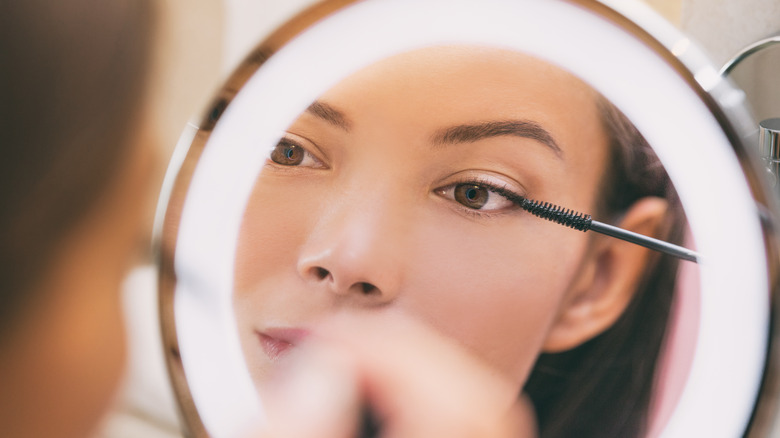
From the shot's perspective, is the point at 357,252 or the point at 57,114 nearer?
the point at 357,252

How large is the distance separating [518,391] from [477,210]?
4.6 inches

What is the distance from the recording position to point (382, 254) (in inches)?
15.5

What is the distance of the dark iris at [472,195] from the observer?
387mm

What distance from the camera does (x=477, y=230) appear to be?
0.39m

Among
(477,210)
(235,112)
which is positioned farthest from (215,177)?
(477,210)

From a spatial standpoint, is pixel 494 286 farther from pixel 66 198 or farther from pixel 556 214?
pixel 66 198

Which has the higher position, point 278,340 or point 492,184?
point 492,184

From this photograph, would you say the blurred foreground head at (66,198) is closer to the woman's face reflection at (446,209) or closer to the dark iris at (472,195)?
the woman's face reflection at (446,209)

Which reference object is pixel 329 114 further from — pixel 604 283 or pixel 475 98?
pixel 604 283

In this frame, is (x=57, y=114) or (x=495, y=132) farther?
(x=57, y=114)

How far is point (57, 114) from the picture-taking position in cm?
52

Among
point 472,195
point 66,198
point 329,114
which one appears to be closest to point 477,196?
point 472,195

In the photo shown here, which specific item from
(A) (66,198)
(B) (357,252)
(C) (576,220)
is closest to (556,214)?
(C) (576,220)

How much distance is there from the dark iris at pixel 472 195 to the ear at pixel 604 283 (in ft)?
0.23
